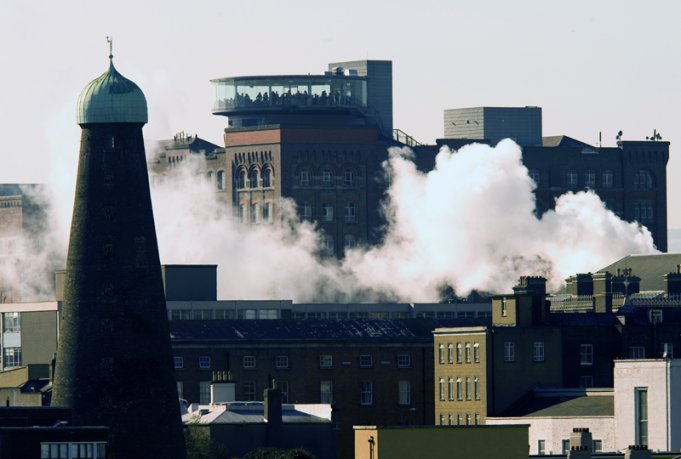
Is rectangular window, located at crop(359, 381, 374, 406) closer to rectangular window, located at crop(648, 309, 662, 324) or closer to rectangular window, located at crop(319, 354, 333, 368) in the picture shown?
rectangular window, located at crop(319, 354, 333, 368)

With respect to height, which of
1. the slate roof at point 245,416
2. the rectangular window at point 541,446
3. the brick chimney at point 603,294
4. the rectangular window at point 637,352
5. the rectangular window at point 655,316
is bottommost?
the rectangular window at point 541,446

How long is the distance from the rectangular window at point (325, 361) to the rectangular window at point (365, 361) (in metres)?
2.07

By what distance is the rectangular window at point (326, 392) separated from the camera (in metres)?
194

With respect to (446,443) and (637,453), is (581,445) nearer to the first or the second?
(446,443)

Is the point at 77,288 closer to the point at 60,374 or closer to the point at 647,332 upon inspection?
the point at 60,374

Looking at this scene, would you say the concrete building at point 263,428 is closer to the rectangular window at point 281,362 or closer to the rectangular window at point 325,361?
the rectangular window at point 281,362

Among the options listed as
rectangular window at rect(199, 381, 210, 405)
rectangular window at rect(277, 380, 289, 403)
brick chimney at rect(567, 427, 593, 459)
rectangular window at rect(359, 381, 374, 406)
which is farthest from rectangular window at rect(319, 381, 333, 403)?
brick chimney at rect(567, 427, 593, 459)

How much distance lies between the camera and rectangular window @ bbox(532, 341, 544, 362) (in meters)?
179

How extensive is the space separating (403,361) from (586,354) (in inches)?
727

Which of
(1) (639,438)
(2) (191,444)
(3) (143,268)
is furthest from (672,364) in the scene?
(3) (143,268)

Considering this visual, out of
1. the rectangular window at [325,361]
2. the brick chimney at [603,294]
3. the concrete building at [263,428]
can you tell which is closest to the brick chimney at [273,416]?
the concrete building at [263,428]

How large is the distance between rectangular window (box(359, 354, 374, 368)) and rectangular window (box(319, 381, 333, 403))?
2775 millimetres

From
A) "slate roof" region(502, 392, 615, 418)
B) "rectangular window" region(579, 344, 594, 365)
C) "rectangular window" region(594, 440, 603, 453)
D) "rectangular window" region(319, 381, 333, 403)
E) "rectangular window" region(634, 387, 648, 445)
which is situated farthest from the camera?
"rectangular window" region(319, 381, 333, 403)

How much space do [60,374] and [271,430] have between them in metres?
26.9
